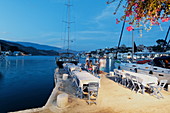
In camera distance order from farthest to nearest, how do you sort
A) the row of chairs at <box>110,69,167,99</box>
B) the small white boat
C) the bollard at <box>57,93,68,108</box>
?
the small white boat, the row of chairs at <box>110,69,167,99</box>, the bollard at <box>57,93,68,108</box>

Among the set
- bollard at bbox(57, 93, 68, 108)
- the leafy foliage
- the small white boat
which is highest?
the leafy foliage

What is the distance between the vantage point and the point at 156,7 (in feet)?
6.15

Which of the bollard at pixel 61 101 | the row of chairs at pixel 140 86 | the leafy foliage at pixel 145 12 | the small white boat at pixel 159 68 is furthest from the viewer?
the small white boat at pixel 159 68

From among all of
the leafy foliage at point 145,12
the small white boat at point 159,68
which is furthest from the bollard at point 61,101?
the small white boat at point 159,68

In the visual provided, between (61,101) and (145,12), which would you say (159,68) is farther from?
(61,101)

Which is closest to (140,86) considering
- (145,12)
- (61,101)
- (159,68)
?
(159,68)

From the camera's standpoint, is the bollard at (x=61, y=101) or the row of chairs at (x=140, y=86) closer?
the bollard at (x=61, y=101)

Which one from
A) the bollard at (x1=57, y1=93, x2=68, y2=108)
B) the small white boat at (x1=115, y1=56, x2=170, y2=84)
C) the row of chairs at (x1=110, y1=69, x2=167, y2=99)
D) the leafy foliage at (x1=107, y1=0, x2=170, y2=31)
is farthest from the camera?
the small white boat at (x1=115, y1=56, x2=170, y2=84)

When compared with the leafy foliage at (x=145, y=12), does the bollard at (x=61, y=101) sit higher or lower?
lower

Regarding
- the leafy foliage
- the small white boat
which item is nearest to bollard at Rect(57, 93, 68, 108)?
the leafy foliage

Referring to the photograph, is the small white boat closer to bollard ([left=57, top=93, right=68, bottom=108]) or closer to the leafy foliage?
the leafy foliage

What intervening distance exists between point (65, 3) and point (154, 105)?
29.9 meters

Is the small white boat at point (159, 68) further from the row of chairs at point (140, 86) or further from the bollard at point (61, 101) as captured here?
the bollard at point (61, 101)

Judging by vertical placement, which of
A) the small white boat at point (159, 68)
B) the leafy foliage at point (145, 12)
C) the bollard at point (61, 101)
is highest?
the leafy foliage at point (145, 12)
